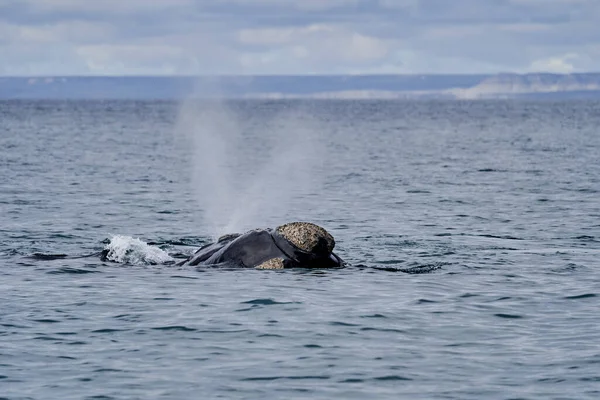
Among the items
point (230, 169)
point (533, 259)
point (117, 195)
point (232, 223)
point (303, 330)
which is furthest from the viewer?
point (230, 169)

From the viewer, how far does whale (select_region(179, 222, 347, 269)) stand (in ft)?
69.5

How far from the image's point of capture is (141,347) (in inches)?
609

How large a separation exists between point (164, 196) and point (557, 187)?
15.4 metres

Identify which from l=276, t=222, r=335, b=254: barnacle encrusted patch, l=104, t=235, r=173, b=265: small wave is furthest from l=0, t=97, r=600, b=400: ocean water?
l=276, t=222, r=335, b=254: barnacle encrusted patch

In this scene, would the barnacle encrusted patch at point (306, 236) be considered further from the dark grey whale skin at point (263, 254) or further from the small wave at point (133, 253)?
the small wave at point (133, 253)

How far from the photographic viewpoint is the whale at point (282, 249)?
21188 millimetres

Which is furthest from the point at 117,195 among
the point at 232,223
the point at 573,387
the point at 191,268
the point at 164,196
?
the point at 573,387

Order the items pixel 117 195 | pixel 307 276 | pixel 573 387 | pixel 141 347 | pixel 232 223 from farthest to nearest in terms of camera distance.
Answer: pixel 117 195 < pixel 232 223 < pixel 307 276 < pixel 141 347 < pixel 573 387

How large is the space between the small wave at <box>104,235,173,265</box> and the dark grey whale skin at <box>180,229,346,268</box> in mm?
1460

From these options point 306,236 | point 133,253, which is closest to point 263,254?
point 306,236

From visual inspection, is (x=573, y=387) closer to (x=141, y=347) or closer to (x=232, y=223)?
(x=141, y=347)

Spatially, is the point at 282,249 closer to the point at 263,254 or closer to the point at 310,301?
the point at 263,254

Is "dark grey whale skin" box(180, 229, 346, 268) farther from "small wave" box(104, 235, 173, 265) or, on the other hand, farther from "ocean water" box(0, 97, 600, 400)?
"small wave" box(104, 235, 173, 265)

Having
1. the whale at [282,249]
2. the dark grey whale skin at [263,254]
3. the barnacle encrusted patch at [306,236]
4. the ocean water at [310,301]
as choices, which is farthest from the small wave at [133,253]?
the barnacle encrusted patch at [306,236]
